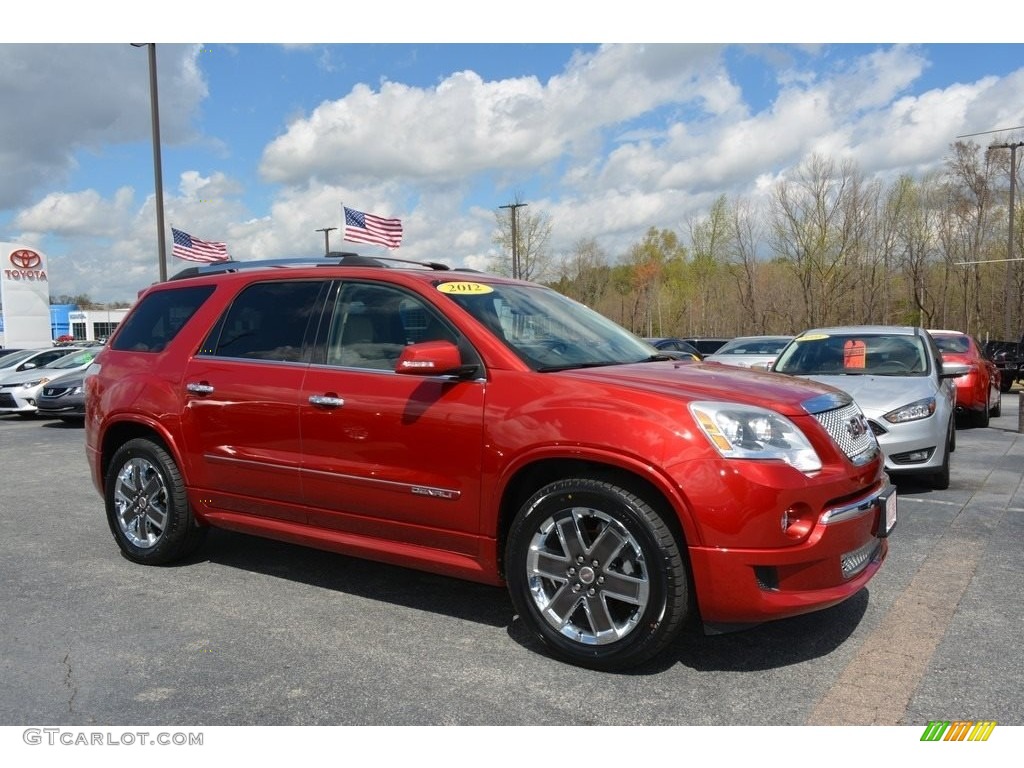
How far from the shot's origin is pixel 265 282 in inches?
187

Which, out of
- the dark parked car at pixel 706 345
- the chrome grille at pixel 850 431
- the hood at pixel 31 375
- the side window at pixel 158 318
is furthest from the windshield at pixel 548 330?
the dark parked car at pixel 706 345

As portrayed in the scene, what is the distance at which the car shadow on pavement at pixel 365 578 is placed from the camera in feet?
13.9

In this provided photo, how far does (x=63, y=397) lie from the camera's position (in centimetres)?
1414

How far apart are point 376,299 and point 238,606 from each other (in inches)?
71.2

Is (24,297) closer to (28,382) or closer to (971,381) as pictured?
(28,382)

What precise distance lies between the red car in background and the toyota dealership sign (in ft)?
116

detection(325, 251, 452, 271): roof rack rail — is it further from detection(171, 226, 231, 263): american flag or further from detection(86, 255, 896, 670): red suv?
detection(171, 226, 231, 263): american flag

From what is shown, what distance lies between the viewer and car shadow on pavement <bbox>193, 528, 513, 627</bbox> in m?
4.25

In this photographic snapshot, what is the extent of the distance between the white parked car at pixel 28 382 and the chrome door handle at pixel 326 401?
506 inches

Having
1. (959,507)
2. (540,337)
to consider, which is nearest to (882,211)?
(959,507)

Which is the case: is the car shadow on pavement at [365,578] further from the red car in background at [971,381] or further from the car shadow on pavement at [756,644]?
the red car in background at [971,381]

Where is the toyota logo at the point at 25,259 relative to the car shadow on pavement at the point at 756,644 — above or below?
above

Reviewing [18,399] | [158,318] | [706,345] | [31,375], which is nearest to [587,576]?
[158,318]

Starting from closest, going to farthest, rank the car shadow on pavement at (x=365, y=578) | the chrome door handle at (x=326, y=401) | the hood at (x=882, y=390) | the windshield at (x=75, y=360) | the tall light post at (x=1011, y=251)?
the chrome door handle at (x=326, y=401) → the car shadow on pavement at (x=365, y=578) → the hood at (x=882, y=390) → the windshield at (x=75, y=360) → the tall light post at (x=1011, y=251)
